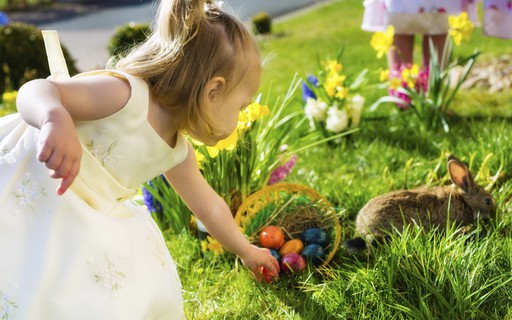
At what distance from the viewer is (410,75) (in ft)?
12.6

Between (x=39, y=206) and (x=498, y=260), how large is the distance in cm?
145

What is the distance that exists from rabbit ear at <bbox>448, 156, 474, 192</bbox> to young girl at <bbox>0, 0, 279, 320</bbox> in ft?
3.20

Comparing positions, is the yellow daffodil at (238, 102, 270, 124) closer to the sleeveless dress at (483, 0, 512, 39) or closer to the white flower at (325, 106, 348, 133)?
the white flower at (325, 106, 348, 133)

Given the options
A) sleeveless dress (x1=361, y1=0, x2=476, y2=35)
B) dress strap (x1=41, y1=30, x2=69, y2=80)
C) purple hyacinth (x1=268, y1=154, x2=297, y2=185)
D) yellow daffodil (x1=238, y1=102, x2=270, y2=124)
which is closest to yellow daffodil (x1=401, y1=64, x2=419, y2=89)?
sleeveless dress (x1=361, y1=0, x2=476, y2=35)

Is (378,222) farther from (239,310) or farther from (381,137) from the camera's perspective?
(381,137)

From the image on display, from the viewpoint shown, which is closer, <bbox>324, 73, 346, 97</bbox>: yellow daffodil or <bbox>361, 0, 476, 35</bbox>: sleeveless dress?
<bbox>324, 73, 346, 97</bbox>: yellow daffodil

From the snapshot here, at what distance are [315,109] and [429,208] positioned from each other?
4.24ft

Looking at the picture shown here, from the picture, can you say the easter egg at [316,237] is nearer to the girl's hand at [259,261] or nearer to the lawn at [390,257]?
the lawn at [390,257]

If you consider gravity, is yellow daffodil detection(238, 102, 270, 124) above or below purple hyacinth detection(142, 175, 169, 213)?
above

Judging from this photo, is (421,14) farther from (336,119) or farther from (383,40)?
(336,119)

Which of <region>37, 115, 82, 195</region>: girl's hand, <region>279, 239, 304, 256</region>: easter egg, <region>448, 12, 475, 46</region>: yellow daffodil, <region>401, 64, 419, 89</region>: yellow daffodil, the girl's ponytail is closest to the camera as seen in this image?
<region>37, 115, 82, 195</region>: girl's hand

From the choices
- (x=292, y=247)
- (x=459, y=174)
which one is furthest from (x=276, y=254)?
(x=459, y=174)

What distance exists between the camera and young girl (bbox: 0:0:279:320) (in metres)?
1.61

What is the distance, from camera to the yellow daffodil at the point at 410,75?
371cm
